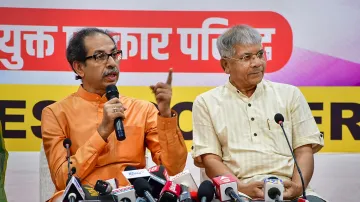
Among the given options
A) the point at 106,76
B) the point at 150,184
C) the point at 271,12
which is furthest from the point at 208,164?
the point at 271,12

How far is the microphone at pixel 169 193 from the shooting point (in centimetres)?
263

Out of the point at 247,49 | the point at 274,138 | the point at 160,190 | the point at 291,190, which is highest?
the point at 247,49

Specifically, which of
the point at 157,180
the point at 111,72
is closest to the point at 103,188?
the point at 157,180

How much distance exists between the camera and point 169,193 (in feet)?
8.63

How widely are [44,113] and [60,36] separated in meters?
0.96

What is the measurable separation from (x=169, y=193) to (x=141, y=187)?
0.12 m

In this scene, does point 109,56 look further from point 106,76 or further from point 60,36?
point 60,36

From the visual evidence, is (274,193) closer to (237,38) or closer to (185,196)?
(185,196)

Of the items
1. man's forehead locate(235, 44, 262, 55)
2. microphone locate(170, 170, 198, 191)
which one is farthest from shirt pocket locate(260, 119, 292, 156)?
microphone locate(170, 170, 198, 191)

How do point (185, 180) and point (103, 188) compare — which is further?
point (185, 180)

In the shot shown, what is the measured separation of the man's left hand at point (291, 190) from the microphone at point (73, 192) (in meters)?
1.31

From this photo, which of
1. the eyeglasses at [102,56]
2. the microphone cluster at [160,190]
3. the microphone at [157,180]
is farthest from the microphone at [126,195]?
the eyeglasses at [102,56]

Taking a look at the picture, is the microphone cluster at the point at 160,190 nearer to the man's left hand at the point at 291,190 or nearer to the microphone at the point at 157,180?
the microphone at the point at 157,180

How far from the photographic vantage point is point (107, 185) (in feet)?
8.97
